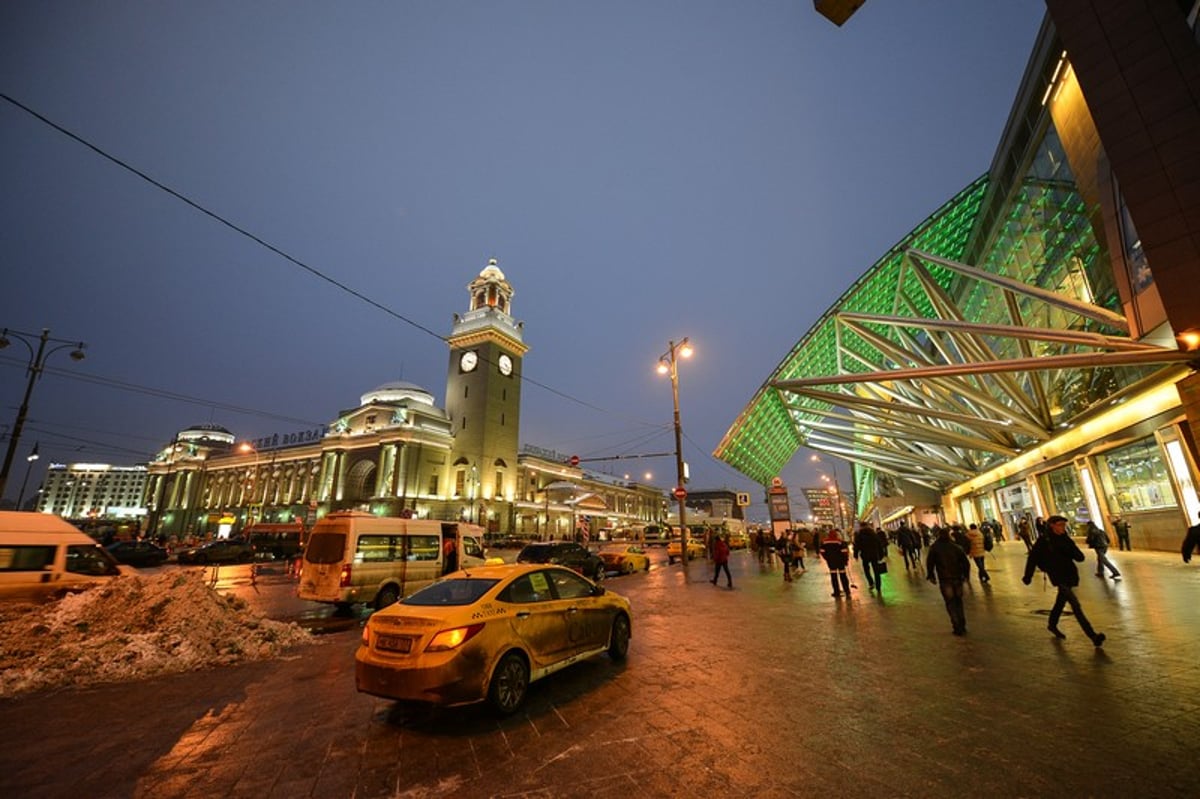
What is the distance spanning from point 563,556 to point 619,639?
11.9 m

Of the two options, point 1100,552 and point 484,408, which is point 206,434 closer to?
point 484,408

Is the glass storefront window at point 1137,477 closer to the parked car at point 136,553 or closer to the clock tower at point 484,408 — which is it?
the parked car at point 136,553

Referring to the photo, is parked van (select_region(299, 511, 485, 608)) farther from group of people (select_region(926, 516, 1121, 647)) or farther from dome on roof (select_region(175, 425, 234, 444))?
dome on roof (select_region(175, 425, 234, 444))

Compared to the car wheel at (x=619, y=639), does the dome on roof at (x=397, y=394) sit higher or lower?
higher

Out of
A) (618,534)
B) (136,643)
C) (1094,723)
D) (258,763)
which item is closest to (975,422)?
(1094,723)

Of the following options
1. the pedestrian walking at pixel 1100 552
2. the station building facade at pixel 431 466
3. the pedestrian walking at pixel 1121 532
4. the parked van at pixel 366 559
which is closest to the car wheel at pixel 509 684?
the parked van at pixel 366 559

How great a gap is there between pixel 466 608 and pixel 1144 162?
16908 mm

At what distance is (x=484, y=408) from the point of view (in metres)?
68.1

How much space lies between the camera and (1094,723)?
4223 millimetres

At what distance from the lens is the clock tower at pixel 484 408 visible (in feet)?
214

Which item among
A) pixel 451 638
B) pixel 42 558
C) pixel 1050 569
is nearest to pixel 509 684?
pixel 451 638

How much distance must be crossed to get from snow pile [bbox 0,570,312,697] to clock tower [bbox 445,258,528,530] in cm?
5534

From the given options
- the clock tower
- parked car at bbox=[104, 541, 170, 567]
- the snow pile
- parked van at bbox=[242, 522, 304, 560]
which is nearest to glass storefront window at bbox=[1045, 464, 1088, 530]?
the snow pile

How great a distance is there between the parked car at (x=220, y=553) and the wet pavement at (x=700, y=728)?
30690mm
